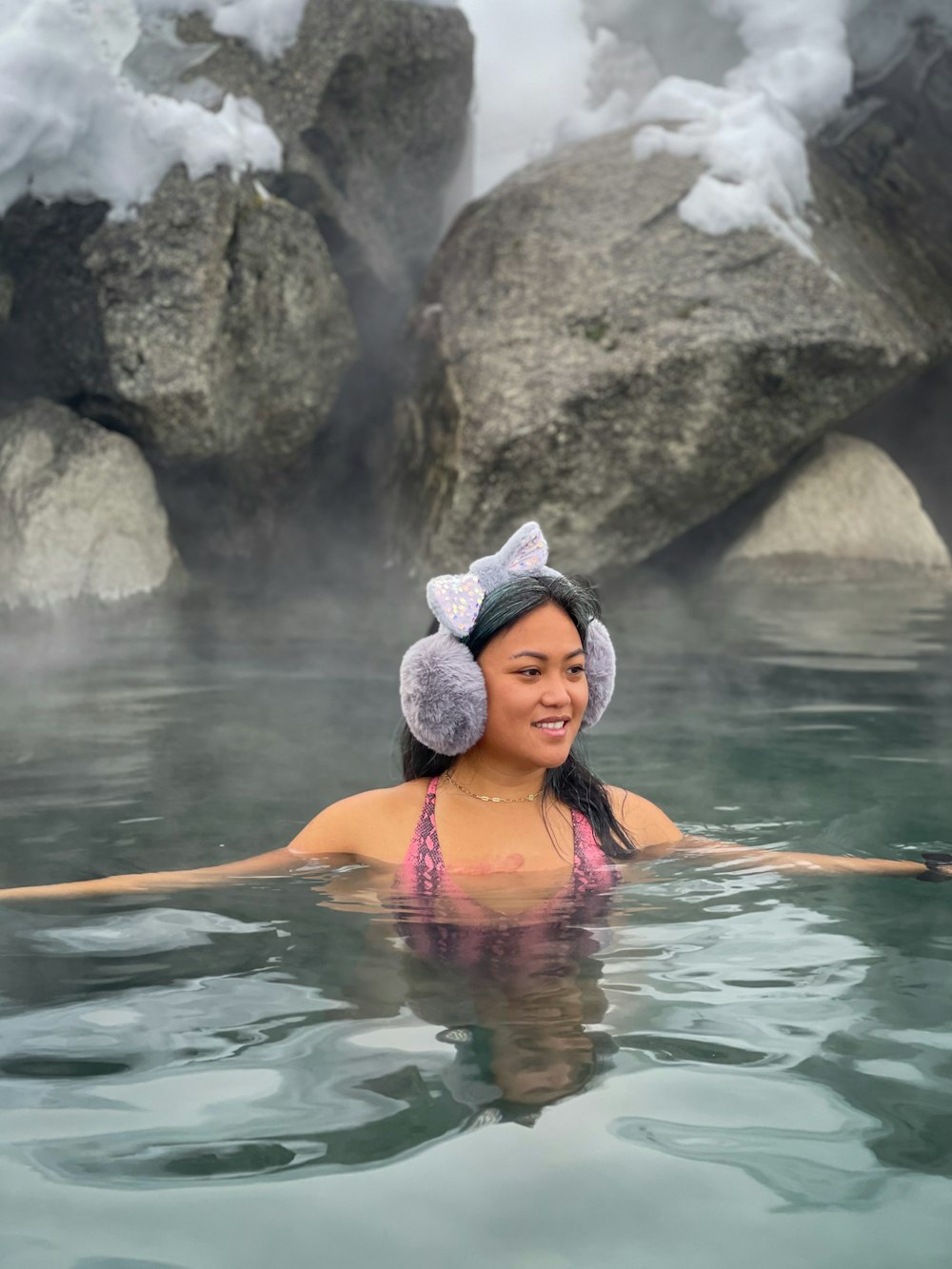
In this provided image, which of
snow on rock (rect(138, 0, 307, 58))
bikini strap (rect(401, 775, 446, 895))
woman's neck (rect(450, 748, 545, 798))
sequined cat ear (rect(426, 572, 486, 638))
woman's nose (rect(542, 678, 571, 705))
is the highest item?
snow on rock (rect(138, 0, 307, 58))

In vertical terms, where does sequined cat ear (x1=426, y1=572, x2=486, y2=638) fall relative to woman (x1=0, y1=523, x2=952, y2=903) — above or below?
above

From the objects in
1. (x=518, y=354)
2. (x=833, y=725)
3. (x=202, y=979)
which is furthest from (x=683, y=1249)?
(x=518, y=354)

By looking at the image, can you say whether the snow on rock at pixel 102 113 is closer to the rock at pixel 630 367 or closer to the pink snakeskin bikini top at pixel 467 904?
the rock at pixel 630 367

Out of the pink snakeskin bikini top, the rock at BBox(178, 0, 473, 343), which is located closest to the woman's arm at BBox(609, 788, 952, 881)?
the pink snakeskin bikini top

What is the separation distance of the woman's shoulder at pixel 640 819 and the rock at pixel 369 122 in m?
6.96

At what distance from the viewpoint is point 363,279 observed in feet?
34.2

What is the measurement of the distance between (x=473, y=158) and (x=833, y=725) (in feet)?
25.4

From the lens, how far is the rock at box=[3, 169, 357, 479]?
8.61 m

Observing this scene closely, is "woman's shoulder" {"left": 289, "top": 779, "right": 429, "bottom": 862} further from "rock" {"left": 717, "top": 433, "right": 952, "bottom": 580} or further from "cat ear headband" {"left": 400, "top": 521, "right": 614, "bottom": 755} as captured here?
"rock" {"left": 717, "top": 433, "right": 952, "bottom": 580}

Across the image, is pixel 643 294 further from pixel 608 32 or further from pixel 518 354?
pixel 608 32

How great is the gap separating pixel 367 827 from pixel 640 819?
2.09ft

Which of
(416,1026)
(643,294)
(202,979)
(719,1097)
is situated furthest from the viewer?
(643,294)

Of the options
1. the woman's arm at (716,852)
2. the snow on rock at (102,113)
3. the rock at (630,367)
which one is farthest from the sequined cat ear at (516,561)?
the snow on rock at (102,113)

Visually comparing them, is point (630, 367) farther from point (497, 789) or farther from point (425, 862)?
point (425, 862)
